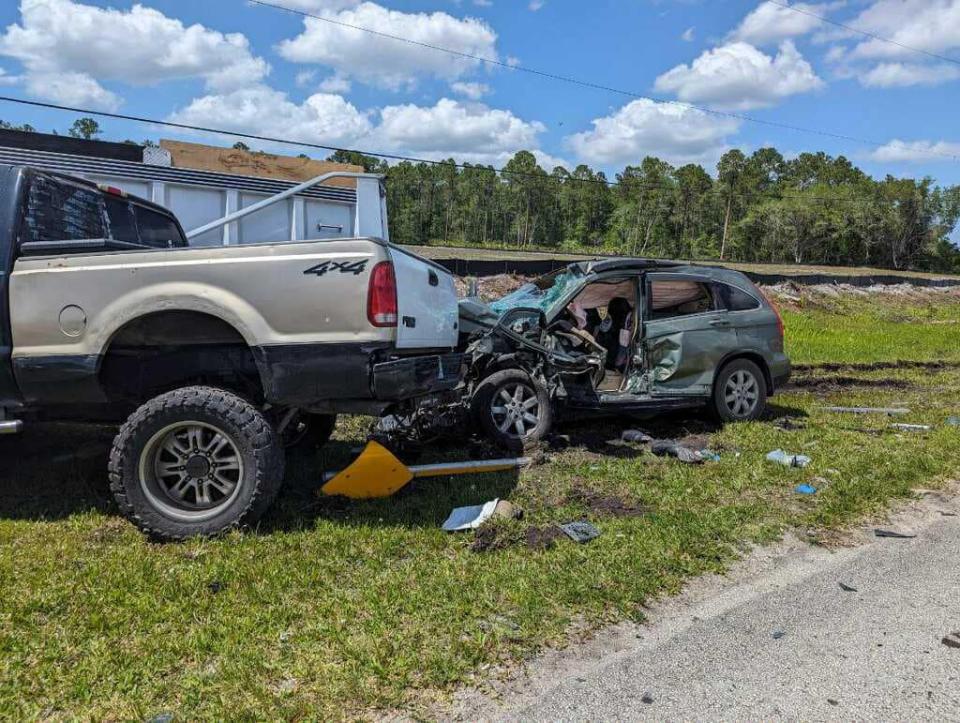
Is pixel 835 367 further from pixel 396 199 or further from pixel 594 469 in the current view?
pixel 396 199

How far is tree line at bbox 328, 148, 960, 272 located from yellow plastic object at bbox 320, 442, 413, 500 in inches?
3004

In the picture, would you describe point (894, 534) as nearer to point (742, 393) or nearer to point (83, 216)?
point (742, 393)

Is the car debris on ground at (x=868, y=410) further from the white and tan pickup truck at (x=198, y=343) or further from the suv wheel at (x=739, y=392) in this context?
the white and tan pickup truck at (x=198, y=343)

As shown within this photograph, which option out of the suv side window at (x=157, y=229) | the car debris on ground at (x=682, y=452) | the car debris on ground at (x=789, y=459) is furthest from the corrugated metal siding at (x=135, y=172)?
the car debris on ground at (x=789, y=459)

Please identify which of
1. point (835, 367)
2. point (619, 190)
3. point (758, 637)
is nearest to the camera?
point (758, 637)

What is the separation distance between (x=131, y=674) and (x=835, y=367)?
1312 cm

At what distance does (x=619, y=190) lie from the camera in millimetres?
95688

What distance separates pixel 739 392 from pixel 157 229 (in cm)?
593

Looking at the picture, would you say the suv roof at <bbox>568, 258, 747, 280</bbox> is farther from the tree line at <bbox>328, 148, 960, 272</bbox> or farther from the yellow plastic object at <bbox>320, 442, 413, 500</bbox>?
the tree line at <bbox>328, 148, 960, 272</bbox>

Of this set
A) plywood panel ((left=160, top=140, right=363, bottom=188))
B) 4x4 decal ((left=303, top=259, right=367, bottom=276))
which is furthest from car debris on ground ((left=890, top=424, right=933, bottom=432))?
plywood panel ((left=160, top=140, right=363, bottom=188))

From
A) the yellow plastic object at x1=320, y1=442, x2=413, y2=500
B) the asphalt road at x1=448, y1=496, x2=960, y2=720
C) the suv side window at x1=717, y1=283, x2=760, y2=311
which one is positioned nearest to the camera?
the asphalt road at x1=448, y1=496, x2=960, y2=720

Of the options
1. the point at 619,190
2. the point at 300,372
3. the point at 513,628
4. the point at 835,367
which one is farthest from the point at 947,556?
the point at 619,190

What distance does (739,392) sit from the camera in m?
7.45

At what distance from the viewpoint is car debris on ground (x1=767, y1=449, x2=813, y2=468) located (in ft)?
19.4
